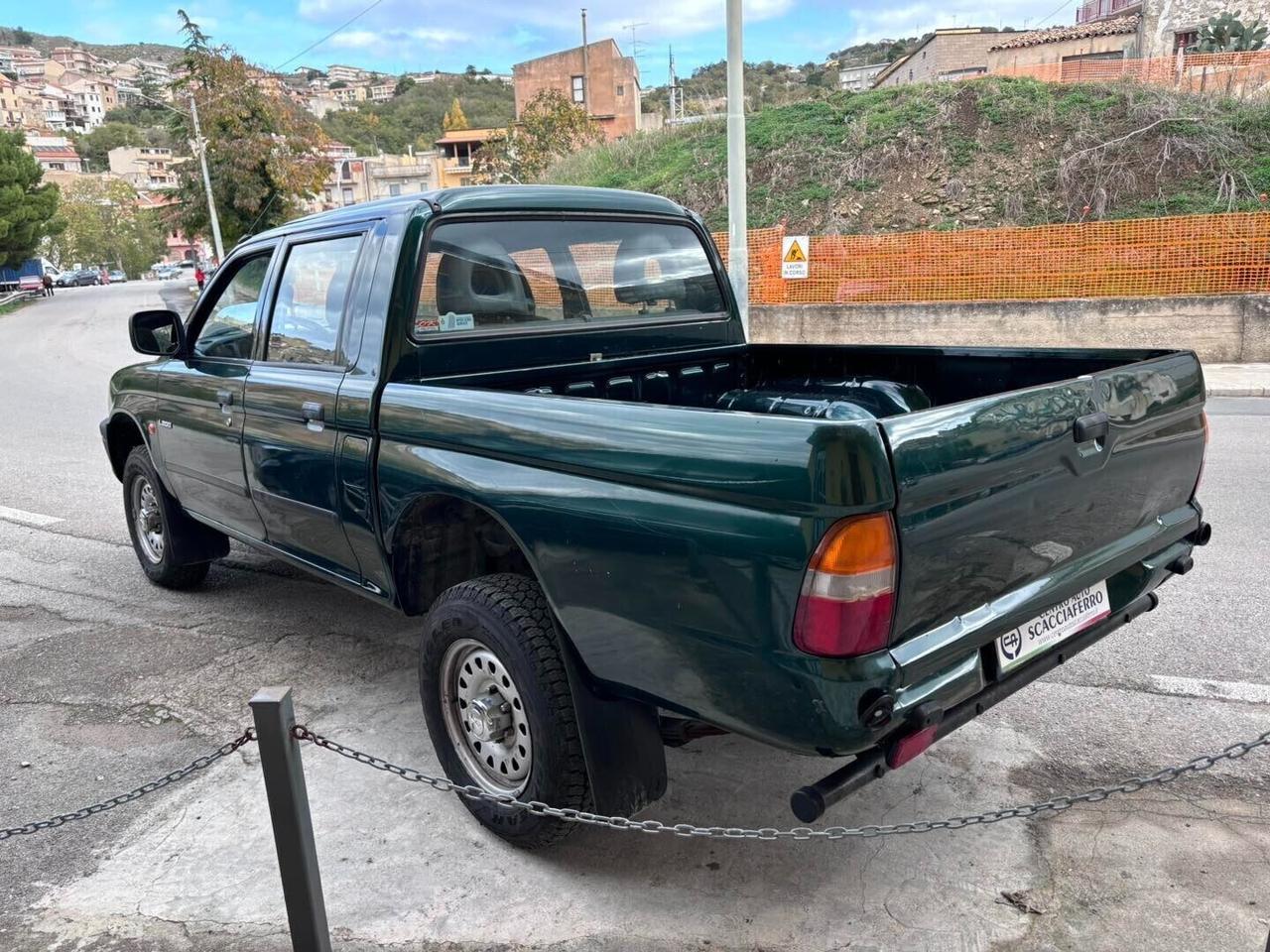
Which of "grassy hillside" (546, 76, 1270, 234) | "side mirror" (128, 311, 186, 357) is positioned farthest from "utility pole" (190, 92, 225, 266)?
"side mirror" (128, 311, 186, 357)

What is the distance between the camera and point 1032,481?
7.54ft

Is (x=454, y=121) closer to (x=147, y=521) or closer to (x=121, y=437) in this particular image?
(x=121, y=437)

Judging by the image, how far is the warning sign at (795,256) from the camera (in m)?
13.4

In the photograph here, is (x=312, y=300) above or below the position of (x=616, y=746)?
above

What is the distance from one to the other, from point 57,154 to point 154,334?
161 m

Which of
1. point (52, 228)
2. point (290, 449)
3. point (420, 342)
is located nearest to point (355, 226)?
point (420, 342)

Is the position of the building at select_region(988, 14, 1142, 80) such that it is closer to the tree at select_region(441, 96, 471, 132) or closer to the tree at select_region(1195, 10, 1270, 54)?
the tree at select_region(1195, 10, 1270, 54)

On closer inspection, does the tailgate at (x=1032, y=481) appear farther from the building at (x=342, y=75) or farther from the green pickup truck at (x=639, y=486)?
the building at (x=342, y=75)

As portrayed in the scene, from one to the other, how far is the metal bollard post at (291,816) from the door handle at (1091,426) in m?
2.06

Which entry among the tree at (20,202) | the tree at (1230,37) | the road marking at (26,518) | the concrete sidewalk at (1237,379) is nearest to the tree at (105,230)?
the tree at (20,202)

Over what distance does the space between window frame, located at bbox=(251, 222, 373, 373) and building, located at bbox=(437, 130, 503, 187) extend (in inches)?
2795

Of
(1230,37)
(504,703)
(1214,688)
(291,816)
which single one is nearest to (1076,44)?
(1230,37)

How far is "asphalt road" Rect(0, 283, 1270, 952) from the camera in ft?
8.21

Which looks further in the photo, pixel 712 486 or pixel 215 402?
pixel 215 402
